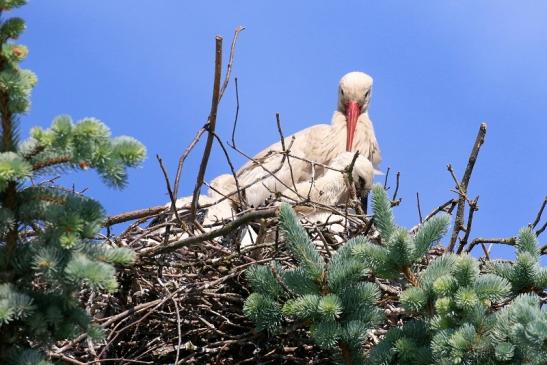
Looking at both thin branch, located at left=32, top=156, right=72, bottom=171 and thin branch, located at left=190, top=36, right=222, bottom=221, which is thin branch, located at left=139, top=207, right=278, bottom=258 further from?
thin branch, located at left=32, top=156, right=72, bottom=171

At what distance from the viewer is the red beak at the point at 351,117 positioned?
6.46 m

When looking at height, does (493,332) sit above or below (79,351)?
below

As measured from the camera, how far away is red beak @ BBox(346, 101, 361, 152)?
6.46m

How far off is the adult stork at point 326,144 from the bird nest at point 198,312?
149 centimetres

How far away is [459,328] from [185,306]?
120cm

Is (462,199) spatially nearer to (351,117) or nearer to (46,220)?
(46,220)

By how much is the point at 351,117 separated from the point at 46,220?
167 inches

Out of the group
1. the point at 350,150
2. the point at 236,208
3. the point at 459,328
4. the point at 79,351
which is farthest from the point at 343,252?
the point at 350,150

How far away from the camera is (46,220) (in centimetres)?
253

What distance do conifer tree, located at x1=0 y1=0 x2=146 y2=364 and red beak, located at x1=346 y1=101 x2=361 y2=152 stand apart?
3.87 m

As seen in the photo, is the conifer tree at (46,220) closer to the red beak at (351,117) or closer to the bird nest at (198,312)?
the bird nest at (198,312)

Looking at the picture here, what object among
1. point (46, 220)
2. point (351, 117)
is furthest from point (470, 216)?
point (351, 117)

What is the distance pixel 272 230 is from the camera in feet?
14.2

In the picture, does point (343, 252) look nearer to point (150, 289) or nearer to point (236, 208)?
point (150, 289)
